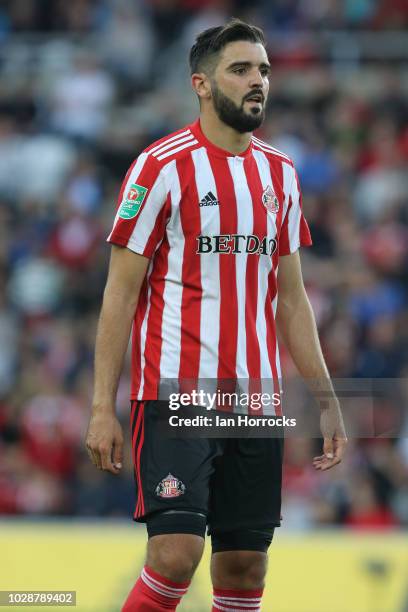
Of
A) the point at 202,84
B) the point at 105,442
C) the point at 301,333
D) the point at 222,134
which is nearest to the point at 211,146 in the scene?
the point at 222,134

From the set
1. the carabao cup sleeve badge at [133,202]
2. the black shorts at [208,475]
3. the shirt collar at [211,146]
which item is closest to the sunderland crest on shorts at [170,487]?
the black shorts at [208,475]

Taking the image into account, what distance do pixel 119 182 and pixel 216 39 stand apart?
719 centimetres

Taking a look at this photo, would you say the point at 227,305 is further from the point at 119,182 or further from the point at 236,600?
the point at 119,182

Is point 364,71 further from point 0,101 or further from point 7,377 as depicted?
point 7,377

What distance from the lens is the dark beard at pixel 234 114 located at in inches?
182

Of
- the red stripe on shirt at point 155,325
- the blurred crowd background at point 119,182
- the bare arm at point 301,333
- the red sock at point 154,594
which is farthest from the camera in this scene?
the blurred crowd background at point 119,182

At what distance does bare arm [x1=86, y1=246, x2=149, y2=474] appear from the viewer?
438 centimetres

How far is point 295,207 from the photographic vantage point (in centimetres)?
490

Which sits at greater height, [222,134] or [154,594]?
[222,134]

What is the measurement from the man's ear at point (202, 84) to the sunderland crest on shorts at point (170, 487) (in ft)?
4.67

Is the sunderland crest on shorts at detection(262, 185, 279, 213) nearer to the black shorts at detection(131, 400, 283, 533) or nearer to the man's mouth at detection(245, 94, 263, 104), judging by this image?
the man's mouth at detection(245, 94, 263, 104)

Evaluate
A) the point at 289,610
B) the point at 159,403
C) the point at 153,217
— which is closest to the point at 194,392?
the point at 159,403

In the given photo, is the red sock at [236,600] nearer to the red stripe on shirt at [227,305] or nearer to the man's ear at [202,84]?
the red stripe on shirt at [227,305]

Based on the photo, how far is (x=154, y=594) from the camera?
4.31 m
